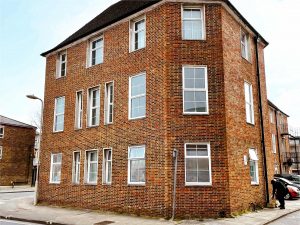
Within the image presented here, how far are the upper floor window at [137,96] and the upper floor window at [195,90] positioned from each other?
200 cm

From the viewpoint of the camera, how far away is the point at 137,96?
15.3m

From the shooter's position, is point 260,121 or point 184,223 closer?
point 184,223

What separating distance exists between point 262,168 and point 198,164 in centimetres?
510

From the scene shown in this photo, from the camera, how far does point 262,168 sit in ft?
55.2

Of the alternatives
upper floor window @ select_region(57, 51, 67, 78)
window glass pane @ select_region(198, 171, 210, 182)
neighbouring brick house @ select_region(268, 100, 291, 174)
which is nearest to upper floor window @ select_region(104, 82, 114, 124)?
upper floor window @ select_region(57, 51, 67, 78)

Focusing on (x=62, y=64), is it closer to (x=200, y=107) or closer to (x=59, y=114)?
(x=59, y=114)

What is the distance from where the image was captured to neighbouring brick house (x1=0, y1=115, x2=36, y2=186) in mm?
40906

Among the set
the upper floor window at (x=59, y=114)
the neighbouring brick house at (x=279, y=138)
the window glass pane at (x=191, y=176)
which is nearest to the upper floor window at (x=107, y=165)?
the upper floor window at (x=59, y=114)

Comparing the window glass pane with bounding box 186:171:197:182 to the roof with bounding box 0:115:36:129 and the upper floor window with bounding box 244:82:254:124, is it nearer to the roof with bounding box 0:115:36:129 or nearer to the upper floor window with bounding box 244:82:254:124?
the upper floor window with bounding box 244:82:254:124

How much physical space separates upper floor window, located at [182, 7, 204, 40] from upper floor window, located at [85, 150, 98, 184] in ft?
24.4

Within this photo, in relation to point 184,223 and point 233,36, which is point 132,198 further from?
point 233,36

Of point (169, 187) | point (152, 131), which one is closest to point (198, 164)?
point (169, 187)

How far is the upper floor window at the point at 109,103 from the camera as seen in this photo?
16.6 metres

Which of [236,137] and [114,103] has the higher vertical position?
[114,103]
